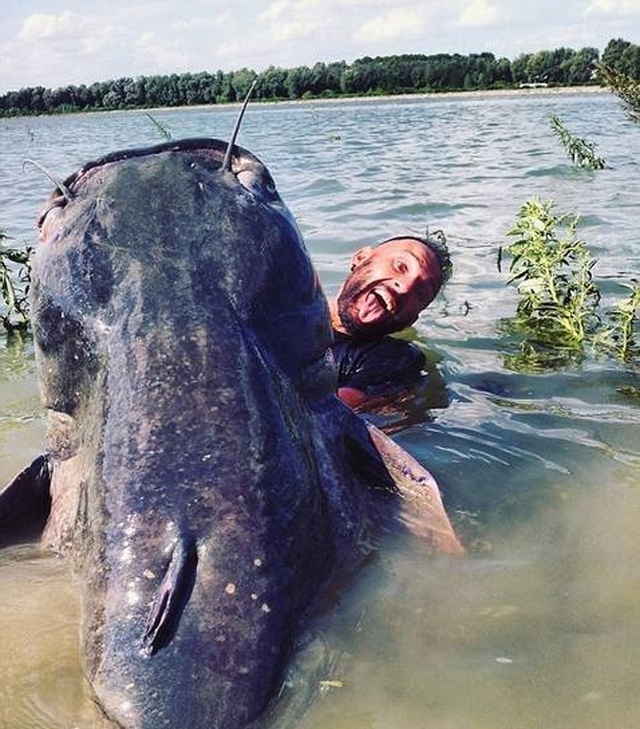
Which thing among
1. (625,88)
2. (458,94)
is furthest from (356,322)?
(458,94)

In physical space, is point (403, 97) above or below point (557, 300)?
above

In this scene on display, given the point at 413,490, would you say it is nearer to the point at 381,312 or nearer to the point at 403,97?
the point at 381,312

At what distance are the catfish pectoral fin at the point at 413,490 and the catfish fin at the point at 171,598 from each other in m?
0.86

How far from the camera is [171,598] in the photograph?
2115 millimetres

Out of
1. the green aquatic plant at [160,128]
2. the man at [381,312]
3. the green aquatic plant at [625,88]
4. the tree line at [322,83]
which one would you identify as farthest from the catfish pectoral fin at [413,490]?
the tree line at [322,83]

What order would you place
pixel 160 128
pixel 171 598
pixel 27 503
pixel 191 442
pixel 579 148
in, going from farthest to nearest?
pixel 579 148
pixel 160 128
pixel 27 503
pixel 191 442
pixel 171 598

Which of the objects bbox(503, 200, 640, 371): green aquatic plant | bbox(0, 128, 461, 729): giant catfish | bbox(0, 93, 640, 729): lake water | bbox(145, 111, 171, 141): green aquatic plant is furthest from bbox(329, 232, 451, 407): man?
bbox(0, 128, 461, 729): giant catfish

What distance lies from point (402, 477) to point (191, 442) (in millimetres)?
810

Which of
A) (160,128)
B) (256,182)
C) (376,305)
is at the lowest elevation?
(376,305)

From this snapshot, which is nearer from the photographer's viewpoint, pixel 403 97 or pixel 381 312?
pixel 381 312

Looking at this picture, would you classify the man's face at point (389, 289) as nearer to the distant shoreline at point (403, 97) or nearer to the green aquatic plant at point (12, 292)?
the green aquatic plant at point (12, 292)

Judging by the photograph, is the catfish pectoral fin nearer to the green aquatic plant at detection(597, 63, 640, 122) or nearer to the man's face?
the man's face

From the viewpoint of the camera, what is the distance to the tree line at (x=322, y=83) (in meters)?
74.2

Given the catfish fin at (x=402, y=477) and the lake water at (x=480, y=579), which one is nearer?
the lake water at (x=480, y=579)
